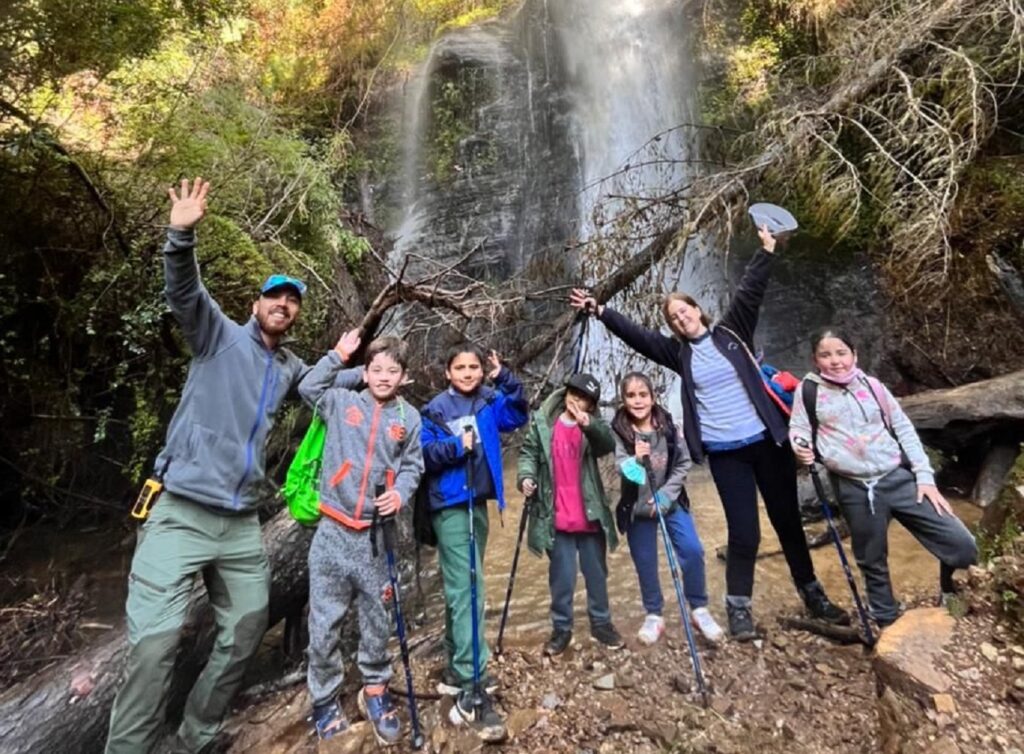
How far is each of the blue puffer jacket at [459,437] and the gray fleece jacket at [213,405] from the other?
0.91 metres

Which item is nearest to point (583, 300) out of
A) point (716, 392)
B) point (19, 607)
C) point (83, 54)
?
point (716, 392)

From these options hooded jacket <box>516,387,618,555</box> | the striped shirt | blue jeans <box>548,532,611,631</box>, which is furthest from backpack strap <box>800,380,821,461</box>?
blue jeans <box>548,532,611,631</box>

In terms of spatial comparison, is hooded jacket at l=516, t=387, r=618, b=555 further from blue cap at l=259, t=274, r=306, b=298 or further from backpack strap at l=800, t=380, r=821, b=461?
blue cap at l=259, t=274, r=306, b=298

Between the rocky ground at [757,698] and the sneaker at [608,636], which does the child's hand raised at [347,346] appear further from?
the sneaker at [608,636]

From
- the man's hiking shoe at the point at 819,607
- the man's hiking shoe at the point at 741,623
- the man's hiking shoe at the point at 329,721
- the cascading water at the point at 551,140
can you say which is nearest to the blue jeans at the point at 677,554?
the man's hiking shoe at the point at 741,623

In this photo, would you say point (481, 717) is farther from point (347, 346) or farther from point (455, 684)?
point (347, 346)

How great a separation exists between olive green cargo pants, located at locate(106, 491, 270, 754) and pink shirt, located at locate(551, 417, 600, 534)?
1.79 m

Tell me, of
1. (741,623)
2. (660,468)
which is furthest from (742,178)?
(741,623)

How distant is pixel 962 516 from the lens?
20.3 ft

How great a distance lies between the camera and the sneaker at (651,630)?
12.4 ft

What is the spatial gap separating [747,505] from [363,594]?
2.38 m

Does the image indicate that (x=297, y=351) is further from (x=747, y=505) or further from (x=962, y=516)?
(x=962, y=516)

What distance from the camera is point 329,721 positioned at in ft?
10.2

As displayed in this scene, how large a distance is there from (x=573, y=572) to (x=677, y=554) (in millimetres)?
727
